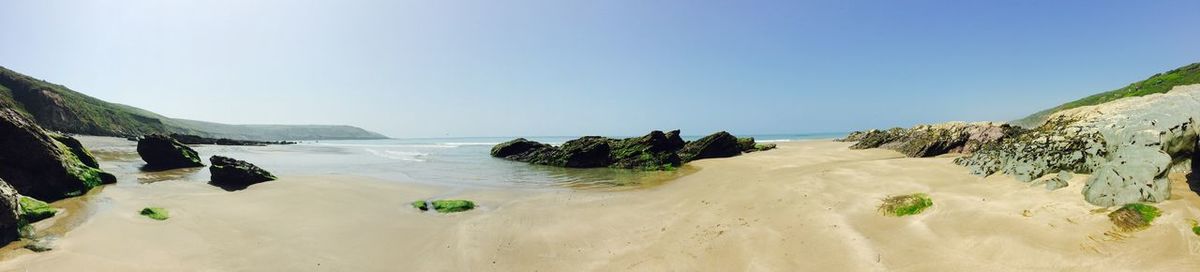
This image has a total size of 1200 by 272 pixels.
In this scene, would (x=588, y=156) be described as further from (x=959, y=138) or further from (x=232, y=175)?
(x=959, y=138)

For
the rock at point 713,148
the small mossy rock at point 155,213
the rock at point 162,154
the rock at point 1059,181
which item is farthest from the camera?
the rock at point 713,148

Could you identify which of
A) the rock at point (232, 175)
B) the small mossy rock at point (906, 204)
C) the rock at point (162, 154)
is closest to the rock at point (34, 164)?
the rock at point (232, 175)

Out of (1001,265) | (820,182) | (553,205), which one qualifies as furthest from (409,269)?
(820,182)

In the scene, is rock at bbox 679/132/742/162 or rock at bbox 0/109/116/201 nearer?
rock at bbox 0/109/116/201

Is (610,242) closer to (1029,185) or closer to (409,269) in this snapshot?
(409,269)

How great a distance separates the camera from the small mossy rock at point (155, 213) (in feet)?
34.2

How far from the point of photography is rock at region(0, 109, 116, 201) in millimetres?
11523

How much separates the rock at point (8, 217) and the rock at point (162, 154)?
677 inches

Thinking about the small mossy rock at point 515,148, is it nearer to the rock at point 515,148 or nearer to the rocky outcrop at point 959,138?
the rock at point 515,148

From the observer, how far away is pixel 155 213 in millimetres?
10547

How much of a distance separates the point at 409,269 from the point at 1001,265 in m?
8.80

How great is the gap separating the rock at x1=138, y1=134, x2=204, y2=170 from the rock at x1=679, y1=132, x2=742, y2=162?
28.3 m

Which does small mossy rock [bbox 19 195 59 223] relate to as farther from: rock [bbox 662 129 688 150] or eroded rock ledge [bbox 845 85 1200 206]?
rock [bbox 662 129 688 150]

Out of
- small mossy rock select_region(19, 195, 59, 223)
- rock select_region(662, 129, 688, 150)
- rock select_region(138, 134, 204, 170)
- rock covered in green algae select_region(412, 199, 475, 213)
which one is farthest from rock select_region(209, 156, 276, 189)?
rock select_region(662, 129, 688, 150)
